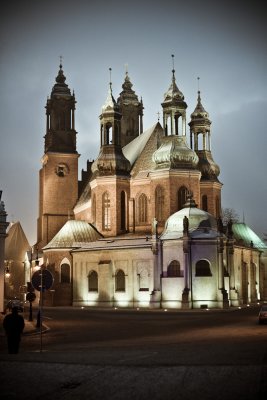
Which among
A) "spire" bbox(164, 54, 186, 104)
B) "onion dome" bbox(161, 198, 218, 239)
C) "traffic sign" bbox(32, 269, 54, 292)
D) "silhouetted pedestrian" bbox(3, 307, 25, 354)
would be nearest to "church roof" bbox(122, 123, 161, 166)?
"spire" bbox(164, 54, 186, 104)

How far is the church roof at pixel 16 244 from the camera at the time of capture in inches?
4451

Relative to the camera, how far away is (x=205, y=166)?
232 ft

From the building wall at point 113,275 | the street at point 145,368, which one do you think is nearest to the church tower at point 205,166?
the building wall at point 113,275

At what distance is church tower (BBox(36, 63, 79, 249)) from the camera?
261 ft

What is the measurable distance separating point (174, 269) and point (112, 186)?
46.3 ft

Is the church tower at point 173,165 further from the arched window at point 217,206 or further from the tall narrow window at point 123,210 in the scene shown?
the arched window at point 217,206

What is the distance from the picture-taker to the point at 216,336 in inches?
968

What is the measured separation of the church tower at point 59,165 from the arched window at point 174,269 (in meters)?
26.3

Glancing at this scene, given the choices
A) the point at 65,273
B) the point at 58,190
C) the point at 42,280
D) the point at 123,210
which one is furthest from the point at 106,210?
the point at 42,280

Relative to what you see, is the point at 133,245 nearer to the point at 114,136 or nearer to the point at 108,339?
the point at 114,136

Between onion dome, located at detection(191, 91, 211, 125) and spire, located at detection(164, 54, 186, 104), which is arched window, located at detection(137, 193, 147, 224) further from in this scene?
onion dome, located at detection(191, 91, 211, 125)

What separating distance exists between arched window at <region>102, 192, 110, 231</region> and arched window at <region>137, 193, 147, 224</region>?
338 centimetres

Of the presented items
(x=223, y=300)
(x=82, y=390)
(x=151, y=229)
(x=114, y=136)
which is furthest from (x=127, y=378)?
(x=114, y=136)

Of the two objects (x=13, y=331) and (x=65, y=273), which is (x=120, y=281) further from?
(x=13, y=331)
